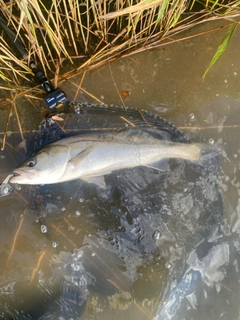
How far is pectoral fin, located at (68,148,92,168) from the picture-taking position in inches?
101

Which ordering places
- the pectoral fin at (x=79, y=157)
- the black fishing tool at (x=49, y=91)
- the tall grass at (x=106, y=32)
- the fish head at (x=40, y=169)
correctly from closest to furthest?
the fish head at (x=40, y=169) → the pectoral fin at (x=79, y=157) → the black fishing tool at (x=49, y=91) → the tall grass at (x=106, y=32)

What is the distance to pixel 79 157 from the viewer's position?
258 centimetres

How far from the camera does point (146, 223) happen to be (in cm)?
291

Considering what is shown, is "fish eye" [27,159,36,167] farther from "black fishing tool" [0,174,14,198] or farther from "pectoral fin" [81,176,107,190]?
"pectoral fin" [81,176,107,190]

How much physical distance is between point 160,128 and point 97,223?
3.35 ft

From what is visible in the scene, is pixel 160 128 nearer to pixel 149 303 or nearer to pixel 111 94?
pixel 111 94

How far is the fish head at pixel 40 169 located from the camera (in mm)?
2449

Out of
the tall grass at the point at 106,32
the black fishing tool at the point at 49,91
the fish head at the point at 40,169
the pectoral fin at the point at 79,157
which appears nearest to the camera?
the fish head at the point at 40,169

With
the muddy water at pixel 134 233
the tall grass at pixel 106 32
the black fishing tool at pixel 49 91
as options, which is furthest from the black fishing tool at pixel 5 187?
the tall grass at pixel 106 32

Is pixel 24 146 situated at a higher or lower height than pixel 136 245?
higher

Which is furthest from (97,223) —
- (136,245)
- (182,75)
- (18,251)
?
(182,75)

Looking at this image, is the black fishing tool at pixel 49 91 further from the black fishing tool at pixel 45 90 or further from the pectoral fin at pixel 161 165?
the pectoral fin at pixel 161 165

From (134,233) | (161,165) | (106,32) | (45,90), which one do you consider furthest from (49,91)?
(134,233)

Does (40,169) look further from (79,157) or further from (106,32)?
(106,32)
